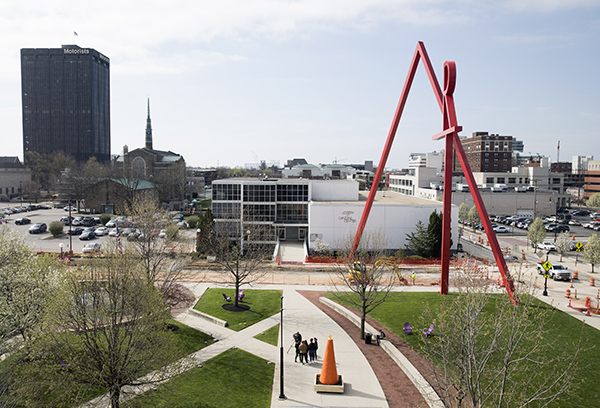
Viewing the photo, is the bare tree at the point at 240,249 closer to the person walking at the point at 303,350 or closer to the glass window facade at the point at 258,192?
the glass window facade at the point at 258,192

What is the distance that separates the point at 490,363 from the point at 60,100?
162m

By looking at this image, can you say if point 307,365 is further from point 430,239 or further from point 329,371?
point 430,239

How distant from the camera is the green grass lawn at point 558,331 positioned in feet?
54.1

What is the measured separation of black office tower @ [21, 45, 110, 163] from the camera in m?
142

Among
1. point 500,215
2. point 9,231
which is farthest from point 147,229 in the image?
point 500,215

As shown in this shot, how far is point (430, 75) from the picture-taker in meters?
30.8

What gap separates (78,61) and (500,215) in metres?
144

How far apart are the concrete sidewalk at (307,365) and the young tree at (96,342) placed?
5.77 meters

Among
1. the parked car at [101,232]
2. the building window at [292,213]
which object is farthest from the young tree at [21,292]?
the parked car at [101,232]

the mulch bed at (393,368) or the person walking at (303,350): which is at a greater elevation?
the person walking at (303,350)

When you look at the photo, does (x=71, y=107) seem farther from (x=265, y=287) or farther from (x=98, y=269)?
(x=98, y=269)

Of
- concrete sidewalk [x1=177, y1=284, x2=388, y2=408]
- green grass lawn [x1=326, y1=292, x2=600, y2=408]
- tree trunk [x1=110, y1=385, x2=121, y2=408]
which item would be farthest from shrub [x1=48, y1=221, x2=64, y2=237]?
tree trunk [x1=110, y1=385, x2=121, y2=408]

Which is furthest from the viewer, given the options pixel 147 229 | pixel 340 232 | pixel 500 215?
pixel 500 215

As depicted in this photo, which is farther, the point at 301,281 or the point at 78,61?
the point at 78,61
